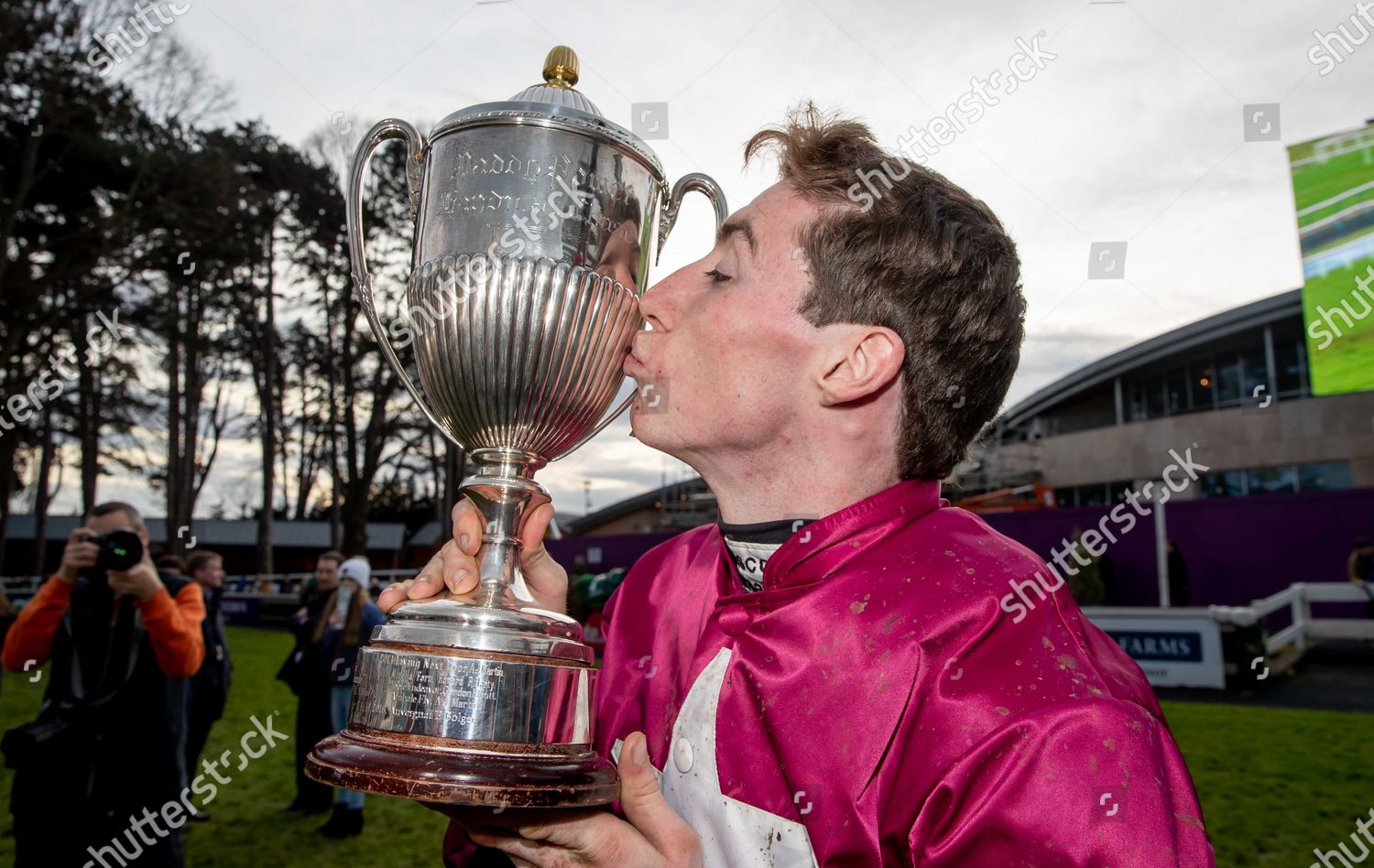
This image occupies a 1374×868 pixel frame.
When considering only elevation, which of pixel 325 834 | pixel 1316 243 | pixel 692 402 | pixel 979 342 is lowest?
pixel 325 834

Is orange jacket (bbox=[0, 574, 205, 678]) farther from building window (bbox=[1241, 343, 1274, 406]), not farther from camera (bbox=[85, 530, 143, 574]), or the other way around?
building window (bbox=[1241, 343, 1274, 406])

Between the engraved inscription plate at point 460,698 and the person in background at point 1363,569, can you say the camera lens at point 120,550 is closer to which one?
the engraved inscription plate at point 460,698

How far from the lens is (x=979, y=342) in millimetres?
1595

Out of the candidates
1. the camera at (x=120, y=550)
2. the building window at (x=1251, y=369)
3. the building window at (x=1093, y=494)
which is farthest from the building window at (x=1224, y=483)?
the camera at (x=120, y=550)

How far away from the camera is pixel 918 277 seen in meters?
1.53

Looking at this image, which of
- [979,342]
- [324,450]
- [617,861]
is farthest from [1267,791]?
[324,450]

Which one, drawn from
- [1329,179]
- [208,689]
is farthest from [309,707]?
[1329,179]

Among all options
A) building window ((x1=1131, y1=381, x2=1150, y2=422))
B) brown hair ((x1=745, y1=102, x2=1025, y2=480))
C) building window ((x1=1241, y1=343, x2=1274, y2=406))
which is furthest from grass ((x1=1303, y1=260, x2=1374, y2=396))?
brown hair ((x1=745, y1=102, x2=1025, y2=480))

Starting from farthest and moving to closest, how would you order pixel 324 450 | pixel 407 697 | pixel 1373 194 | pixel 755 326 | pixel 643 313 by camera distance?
1. pixel 324 450
2. pixel 1373 194
3. pixel 643 313
4. pixel 755 326
5. pixel 407 697

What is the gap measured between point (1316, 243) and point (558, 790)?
18.8m

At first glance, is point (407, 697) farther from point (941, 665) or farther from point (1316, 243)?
point (1316, 243)

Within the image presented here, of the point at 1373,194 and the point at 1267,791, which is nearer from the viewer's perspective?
the point at 1267,791

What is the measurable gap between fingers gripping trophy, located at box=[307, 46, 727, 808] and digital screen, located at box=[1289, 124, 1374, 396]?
1688 cm

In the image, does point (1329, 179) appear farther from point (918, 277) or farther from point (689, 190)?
point (918, 277)
